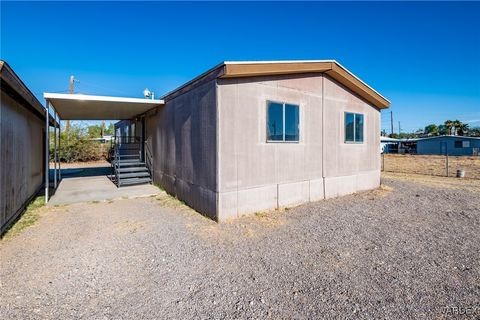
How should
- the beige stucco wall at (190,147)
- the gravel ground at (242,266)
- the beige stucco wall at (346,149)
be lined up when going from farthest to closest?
the beige stucco wall at (346,149) < the beige stucco wall at (190,147) < the gravel ground at (242,266)

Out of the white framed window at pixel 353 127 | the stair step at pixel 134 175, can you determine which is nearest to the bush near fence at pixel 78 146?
the stair step at pixel 134 175

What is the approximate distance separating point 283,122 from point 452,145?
33930 mm

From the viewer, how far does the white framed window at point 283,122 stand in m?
5.89

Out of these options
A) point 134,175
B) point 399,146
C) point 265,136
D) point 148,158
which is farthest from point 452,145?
point 134,175

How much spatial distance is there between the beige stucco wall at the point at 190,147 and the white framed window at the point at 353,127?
474 cm

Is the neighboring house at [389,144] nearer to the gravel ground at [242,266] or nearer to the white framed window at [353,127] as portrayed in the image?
the white framed window at [353,127]

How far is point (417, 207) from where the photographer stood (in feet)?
20.9

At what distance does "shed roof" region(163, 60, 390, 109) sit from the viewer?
5.01 m

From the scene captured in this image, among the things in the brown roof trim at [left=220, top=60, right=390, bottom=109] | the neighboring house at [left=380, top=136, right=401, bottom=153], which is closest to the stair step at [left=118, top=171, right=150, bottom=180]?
the brown roof trim at [left=220, top=60, right=390, bottom=109]

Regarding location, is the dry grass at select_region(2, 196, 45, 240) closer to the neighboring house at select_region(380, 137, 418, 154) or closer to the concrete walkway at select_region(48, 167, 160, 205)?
the concrete walkway at select_region(48, 167, 160, 205)

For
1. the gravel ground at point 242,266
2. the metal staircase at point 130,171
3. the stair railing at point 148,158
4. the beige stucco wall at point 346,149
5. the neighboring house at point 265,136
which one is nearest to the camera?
the gravel ground at point 242,266

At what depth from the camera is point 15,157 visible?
532 cm

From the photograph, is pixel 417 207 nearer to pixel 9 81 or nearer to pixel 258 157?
pixel 258 157

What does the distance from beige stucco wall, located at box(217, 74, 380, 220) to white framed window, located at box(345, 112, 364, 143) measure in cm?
20
